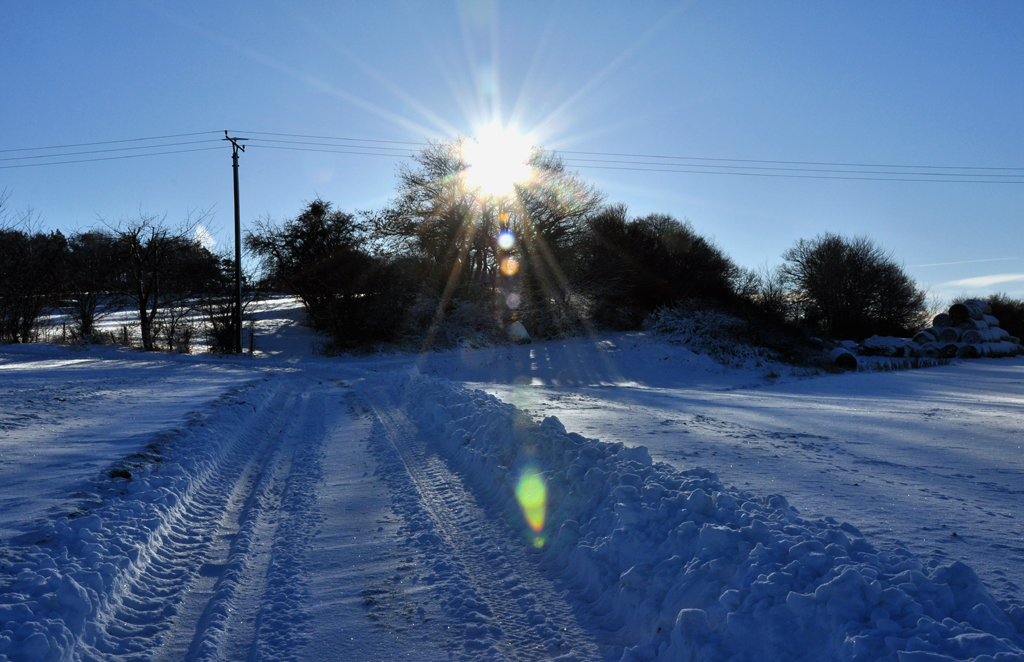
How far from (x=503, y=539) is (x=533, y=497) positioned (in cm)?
92

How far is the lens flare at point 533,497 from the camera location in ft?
18.5

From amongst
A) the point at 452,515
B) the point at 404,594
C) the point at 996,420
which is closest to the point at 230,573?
the point at 404,594

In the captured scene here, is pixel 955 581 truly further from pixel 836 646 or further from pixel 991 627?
pixel 836 646

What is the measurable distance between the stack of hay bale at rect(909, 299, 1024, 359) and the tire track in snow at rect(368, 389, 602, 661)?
4043cm

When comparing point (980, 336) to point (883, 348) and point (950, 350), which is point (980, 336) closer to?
point (950, 350)

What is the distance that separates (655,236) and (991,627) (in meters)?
39.8

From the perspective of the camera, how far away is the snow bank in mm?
3109

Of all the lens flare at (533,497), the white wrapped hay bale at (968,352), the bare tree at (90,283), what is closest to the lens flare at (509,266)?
the bare tree at (90,283)

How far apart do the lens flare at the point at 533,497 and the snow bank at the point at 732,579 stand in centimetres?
4

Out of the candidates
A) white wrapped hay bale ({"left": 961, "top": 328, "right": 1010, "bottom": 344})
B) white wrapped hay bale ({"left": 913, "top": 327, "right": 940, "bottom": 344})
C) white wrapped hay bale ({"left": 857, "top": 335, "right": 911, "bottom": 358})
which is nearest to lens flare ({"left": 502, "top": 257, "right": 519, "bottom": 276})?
white wrapped hay bale ({"left": 857, "top": 335, "right": 911, "bottom": 358})

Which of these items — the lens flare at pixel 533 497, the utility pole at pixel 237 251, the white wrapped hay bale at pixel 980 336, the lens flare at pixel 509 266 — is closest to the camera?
the lens flare at pixel 533 497

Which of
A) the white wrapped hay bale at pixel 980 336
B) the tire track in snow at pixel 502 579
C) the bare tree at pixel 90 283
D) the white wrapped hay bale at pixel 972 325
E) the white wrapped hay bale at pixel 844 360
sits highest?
the bare tree at pixel 90 283

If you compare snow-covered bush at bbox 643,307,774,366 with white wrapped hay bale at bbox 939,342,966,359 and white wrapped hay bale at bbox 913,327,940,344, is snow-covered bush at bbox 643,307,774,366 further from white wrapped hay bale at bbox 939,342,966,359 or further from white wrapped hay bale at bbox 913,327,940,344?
white wrapped hay bale at bbox 939,342,966,359

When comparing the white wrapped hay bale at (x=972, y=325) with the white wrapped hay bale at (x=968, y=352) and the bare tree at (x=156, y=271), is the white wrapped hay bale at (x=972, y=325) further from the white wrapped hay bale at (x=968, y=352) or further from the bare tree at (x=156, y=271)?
the bare tree at (x=156, y=271)
